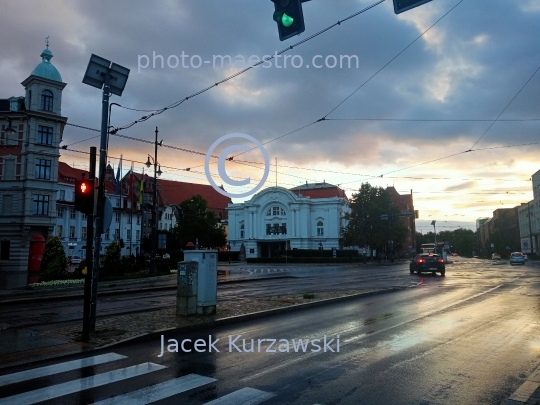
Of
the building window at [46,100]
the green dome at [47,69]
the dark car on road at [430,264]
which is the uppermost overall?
the green dome at [47,69]

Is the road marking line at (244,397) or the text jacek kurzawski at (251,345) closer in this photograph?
the road marking line at (244,397)

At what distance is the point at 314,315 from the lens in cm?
1248

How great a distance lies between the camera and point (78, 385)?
6.16 meters

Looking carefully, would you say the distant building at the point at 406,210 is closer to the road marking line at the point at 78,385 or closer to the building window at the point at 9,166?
the building window at the point at 9,166

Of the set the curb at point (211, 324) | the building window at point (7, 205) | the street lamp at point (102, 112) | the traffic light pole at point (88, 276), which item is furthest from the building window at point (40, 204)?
the traffic light pole at point (88, 276)

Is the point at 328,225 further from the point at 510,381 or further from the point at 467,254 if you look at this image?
the point at 467,254

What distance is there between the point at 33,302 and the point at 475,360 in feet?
50.5

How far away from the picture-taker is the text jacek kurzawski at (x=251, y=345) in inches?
323

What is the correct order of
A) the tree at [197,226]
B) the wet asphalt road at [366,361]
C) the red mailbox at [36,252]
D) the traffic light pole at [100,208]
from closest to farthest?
the wet asphalt road at [366,361] < the traffic light pole at [100,208] < the red mailbox at [36,252] < the tree at [197,226]

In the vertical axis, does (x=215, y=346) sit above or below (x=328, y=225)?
below

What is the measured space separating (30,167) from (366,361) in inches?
1657

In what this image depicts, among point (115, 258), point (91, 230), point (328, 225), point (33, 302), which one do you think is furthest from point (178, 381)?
point (328, 225)

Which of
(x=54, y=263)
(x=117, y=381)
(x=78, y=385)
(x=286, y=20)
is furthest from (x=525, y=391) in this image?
(x=54, y=263)

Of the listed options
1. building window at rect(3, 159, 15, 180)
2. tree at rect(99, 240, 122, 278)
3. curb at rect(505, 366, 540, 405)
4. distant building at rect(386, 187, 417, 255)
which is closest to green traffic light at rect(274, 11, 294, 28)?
curb at rect(505, 366, 540, 405)
